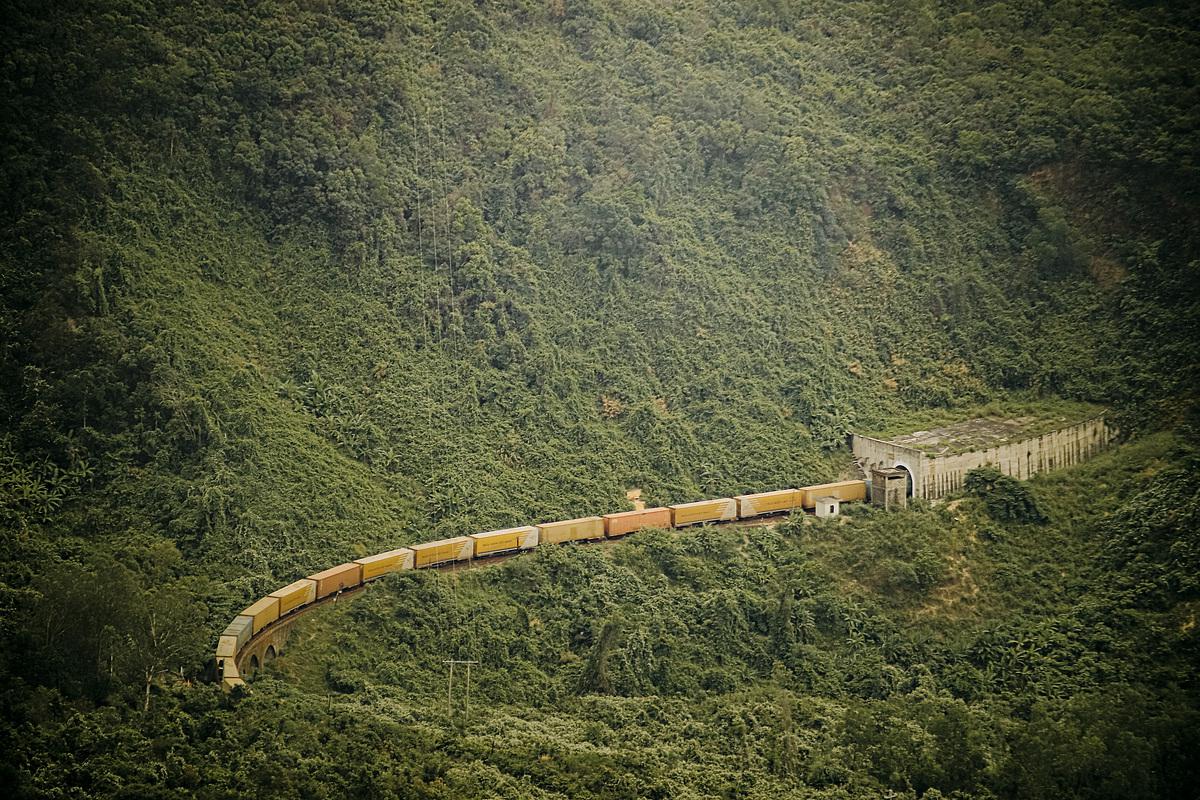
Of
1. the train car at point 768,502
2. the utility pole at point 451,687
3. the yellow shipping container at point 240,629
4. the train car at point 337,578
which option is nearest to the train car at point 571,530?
the train car at point 768,502

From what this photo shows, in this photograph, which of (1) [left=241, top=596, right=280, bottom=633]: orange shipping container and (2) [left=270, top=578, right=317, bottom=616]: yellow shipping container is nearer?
(1) [left=241, top=596, right=280, bottom=633]: orange shipping container

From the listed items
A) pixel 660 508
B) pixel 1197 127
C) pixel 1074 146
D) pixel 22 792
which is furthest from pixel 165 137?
pixel 1197 127

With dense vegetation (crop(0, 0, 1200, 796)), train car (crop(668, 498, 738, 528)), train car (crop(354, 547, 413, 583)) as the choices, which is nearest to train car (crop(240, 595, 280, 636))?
dense vegetation (crop(0, 0, 1200, 796))

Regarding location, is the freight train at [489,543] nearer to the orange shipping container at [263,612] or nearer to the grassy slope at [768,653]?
the orange shipping container at [263,612]

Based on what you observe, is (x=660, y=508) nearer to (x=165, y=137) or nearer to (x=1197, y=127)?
(x=165, y=137)

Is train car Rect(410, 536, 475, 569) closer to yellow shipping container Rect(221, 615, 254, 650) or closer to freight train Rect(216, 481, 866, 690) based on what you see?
freight train Rect(216, 481, 866, 690)

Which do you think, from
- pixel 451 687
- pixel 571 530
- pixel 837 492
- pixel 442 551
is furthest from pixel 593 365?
pixel 451 687

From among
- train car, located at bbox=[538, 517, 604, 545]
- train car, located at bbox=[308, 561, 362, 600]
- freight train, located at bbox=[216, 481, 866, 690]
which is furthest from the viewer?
train car, located at bbox=[538, 517, 604, 545]
